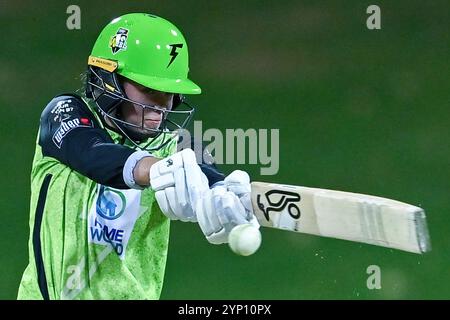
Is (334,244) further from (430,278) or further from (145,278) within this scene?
(145,278)

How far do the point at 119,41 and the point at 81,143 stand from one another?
15.5 inches

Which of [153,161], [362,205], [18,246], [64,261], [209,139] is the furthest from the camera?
[18,246]

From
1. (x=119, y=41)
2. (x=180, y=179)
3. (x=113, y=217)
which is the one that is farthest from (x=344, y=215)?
(x=119, y=41)

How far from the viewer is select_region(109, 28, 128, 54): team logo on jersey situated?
8.74 feet

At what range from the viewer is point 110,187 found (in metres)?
2.54

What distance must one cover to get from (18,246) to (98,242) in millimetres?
1217

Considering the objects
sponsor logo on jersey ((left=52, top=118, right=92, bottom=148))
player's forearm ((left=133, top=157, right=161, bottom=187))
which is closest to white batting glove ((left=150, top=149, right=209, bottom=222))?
player's forearm ((left=133, top=157, right=161, bottom=187))

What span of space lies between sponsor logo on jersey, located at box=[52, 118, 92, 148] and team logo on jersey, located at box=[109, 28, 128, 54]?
0.27m

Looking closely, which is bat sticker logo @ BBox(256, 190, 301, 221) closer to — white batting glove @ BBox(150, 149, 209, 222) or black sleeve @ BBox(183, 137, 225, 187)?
white batting glove @ BBox(150, 149, 209, 222)

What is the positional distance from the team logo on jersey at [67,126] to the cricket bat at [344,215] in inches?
17.3

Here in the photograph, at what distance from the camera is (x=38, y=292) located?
2.61 meters

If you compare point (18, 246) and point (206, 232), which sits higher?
point (206, 232)

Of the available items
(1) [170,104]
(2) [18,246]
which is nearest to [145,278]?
(1) [170,104]

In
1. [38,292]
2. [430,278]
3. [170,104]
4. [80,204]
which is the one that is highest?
[170,104]
